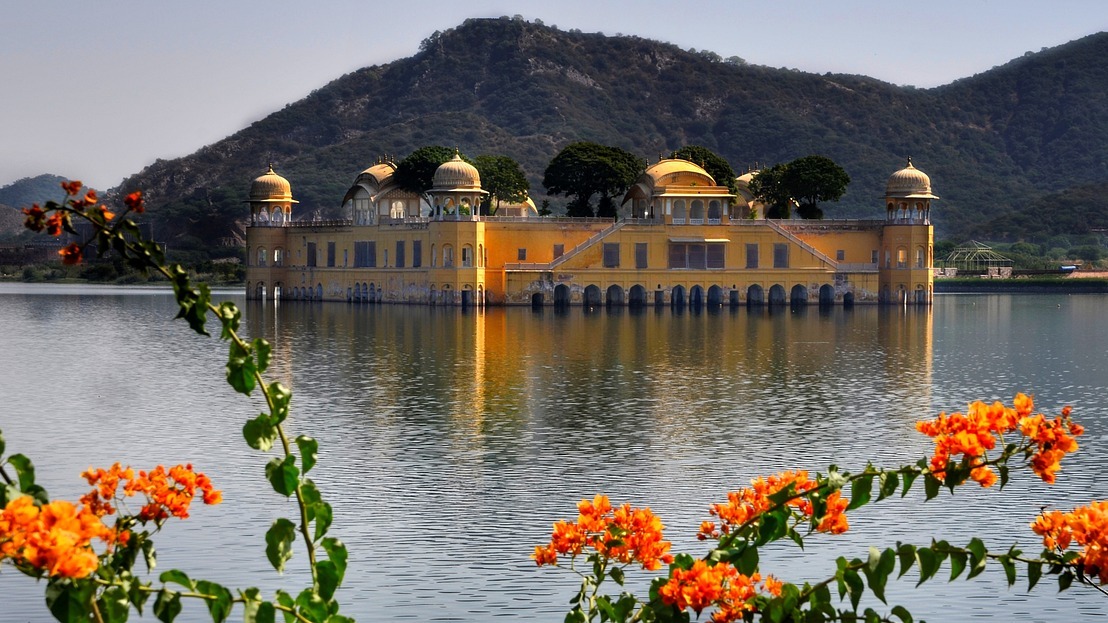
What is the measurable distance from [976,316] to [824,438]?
41619mm

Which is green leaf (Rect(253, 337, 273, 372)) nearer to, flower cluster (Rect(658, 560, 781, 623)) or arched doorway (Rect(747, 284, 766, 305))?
flower cluster (Rect(658, 560, 781, 623))

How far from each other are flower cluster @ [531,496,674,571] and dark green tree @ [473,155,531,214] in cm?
6451

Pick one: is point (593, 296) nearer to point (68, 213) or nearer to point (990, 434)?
point (990, 434)

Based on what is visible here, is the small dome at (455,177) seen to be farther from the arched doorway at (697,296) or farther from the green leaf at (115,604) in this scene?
the green leaf at (115,604)

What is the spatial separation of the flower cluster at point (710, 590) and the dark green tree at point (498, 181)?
213 ft

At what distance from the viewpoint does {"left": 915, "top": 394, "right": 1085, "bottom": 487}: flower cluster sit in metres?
6.79

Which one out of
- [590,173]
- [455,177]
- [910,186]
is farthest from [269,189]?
[910,186]

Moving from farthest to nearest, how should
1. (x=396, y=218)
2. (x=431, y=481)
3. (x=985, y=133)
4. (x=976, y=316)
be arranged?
(x=985, y=133) < (x=396, y=218) < (x=976, y=316) < (x=431, y=481)

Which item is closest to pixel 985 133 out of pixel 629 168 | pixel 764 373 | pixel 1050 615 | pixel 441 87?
pixel 441 87

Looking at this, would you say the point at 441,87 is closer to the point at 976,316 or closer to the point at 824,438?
the point at 976,316

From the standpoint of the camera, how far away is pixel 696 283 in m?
66.1

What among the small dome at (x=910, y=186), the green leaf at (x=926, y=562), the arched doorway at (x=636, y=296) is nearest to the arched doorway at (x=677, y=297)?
the arched doorway at (x=636, y=296)

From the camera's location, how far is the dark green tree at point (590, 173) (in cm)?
7062

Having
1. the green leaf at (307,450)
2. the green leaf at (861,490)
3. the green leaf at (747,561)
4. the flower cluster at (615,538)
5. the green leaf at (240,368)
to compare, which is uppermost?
the green leaf at (240,368)
